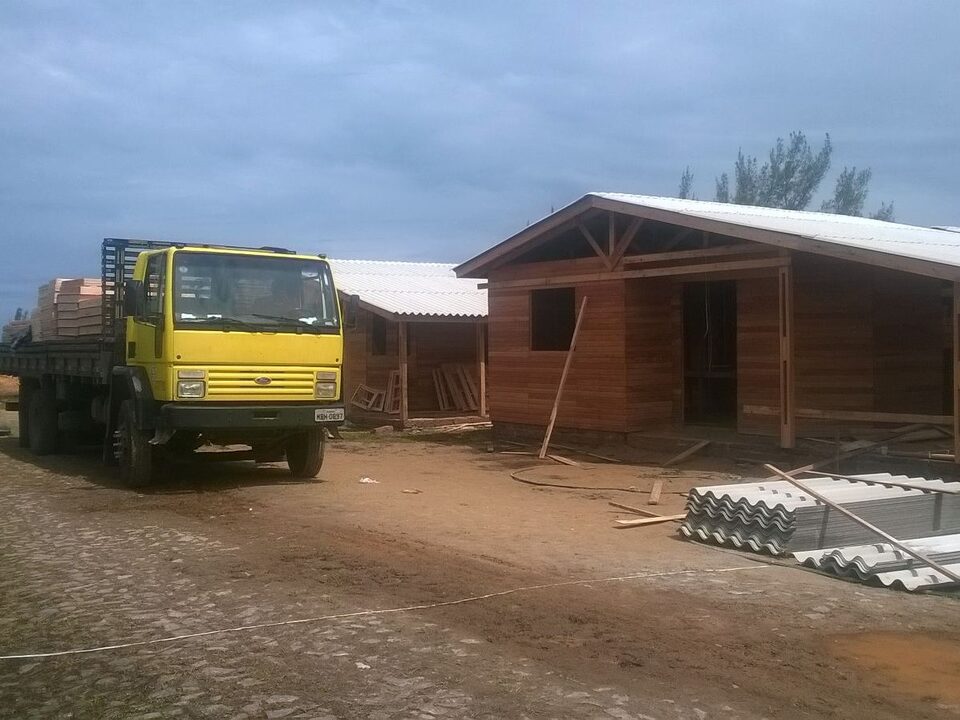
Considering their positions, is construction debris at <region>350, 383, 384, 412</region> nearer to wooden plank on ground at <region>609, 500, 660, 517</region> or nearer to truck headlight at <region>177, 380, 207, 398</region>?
truck headlight at <region>177, 380, 207, 398</region>

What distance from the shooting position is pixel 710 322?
52.1 feet

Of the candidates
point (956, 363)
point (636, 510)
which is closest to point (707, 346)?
point (956, 363)

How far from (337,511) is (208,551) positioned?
2170mm

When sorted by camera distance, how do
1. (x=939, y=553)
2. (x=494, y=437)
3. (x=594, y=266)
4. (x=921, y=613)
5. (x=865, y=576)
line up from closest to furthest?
(x=921, y=613)
(x=865, y=576)
(x=939, y=553)
(x=594, y=266)
(x=494, y=437)

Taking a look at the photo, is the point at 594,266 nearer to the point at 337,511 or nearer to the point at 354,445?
the point at 354,445

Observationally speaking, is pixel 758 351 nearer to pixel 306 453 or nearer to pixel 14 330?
pixel 306 453

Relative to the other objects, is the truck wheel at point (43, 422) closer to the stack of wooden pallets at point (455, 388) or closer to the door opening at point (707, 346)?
the stack of wooden pallets at point (455, 388)

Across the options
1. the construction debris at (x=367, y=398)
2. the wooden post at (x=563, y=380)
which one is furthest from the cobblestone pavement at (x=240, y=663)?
the construction debris at (x=367, y=398)

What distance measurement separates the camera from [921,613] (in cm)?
620

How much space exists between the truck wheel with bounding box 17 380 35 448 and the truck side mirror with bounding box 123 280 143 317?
636cm

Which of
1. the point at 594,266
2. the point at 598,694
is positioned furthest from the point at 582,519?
the point at 594,266

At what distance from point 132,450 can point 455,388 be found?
11.8 metres

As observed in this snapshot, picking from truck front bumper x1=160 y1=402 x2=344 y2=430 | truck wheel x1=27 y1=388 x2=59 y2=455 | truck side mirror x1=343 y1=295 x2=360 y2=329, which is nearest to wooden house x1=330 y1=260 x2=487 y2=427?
truck wheel x1=27 y1=388 x2=59 y2=455

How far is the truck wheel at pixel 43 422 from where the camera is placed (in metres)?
15.2
